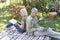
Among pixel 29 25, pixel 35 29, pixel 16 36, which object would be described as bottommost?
pixel 16 36

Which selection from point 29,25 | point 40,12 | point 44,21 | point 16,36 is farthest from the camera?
point 40,12

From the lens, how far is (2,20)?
7.68 metres

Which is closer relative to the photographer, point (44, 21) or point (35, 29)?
point (35, 29)

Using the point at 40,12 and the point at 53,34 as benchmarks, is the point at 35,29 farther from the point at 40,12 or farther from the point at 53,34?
the point at 40,12

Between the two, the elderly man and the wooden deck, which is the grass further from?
the elderly man

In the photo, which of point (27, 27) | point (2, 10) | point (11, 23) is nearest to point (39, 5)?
point (2, 10)

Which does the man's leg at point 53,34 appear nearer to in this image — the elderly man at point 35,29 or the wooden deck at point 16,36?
the elderly man at point 35,29

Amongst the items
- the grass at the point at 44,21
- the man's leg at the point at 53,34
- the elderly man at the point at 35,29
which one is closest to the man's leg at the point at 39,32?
the elderly man at the point at 35,29

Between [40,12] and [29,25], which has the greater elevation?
[29,25]

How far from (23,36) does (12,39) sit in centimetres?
37

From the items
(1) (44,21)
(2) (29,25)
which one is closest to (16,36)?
(2) (29,25)

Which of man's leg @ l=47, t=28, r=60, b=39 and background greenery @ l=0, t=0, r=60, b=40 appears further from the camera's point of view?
background greenery @ l=0, t=0, r=60, b=40

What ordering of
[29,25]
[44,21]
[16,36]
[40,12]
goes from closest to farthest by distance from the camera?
1. [29,25]
2. [16,36]
3. [44,21]
4. [40,12]

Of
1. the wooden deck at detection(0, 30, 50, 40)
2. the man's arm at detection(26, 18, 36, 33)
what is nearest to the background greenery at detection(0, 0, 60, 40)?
the wooden deck at detection(0, 30, 50, 40)
